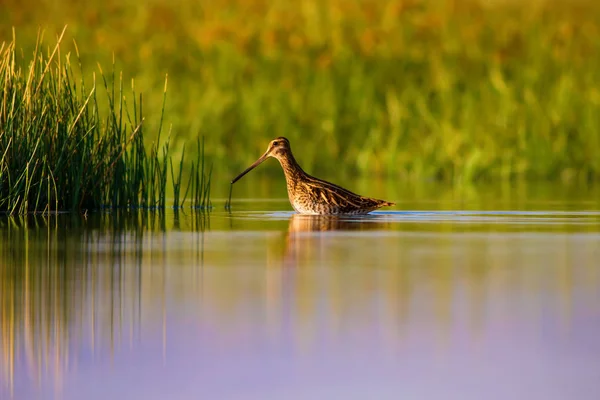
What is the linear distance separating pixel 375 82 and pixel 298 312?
15985mm

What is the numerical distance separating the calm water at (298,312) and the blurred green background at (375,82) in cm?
855

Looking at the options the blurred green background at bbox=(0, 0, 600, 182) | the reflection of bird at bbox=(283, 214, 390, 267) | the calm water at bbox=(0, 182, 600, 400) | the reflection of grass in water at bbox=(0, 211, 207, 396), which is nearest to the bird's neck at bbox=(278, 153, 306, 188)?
the reflection of bird at bbox=(283, 214, 390, 267)

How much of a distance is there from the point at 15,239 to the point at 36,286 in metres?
2.53

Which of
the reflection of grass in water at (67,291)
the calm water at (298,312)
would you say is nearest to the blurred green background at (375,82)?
the reflection of grass in water at (67,291)

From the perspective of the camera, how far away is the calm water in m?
4.96

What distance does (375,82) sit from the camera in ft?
72.6

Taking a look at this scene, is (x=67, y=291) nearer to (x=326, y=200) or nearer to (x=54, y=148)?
(x=54, y=148)

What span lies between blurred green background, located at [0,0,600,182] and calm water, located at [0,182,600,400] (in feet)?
28.1

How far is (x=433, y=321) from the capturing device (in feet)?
20.2

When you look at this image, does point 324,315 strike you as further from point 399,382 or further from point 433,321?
point 399,382

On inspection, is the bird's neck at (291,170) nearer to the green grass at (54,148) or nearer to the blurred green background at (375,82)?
the green grass at (54,148)

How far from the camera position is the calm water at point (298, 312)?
4.96m

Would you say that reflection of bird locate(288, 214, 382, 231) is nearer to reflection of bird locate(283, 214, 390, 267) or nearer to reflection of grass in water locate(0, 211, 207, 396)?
reflection of bird locate(283, 214, 390, 267)

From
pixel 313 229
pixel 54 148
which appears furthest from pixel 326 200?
pixel 54 148
